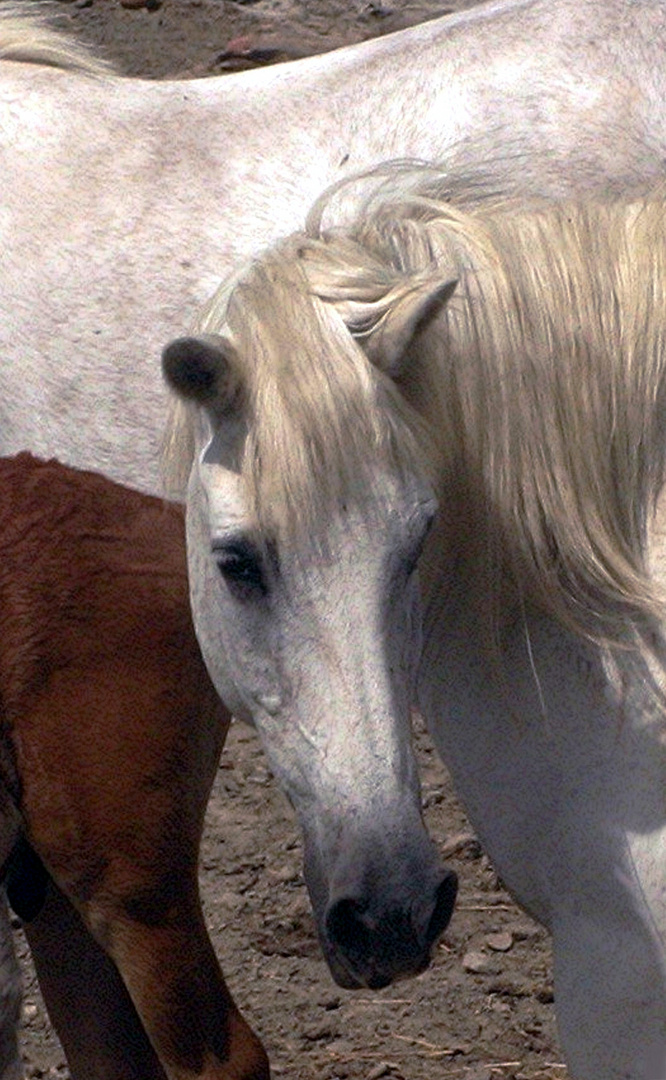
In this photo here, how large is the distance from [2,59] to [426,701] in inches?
77.9

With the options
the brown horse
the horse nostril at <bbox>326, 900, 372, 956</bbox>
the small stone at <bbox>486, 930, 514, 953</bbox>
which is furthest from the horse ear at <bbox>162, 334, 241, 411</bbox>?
the small stone at <bbox>486, 930, 514, 953</bbox>

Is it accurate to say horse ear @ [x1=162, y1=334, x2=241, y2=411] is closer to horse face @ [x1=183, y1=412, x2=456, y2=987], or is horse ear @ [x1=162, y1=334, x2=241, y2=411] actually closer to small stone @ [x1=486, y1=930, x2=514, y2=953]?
horse face @ [x1=183, y1=412, x2=456, y2=987]

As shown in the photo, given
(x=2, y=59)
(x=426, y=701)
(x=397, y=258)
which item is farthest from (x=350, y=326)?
(x=2, y=59)

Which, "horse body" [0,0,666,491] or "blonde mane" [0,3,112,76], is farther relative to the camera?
"blonde mane" [0,3,112,76]

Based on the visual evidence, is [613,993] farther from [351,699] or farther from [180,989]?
[180,989]

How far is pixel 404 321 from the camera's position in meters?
1.73

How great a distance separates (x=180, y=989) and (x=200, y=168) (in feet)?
5.10

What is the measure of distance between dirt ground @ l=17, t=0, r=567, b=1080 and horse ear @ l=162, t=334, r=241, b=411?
1632 mm

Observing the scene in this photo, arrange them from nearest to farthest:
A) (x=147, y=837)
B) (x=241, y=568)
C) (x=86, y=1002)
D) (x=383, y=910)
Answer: (x=383, y=910), (x=241, y=568), (x=147, y=837), (x=86, y=1002)

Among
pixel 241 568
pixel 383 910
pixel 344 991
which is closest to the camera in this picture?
pixel 383 910

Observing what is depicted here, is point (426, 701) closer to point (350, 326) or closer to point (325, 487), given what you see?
point (325, 487)

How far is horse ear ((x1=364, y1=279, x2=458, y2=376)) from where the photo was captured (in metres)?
1.73

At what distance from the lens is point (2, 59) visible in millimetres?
3316

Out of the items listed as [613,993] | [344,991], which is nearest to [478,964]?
[344,991]
